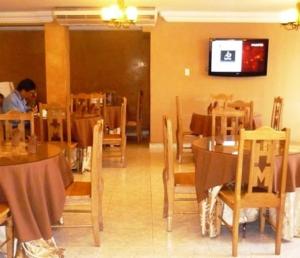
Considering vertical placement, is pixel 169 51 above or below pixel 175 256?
above

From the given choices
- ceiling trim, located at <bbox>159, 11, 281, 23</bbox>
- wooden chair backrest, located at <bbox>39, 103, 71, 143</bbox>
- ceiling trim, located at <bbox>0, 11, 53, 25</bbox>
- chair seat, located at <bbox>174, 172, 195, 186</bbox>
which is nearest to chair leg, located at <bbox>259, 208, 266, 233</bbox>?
chair seat, located at <bbox>174, 172, 195, 186</bbox>

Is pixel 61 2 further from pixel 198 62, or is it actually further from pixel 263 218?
pixel 263 218

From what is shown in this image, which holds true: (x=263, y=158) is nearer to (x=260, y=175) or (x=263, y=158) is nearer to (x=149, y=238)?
(x=260, y=175)

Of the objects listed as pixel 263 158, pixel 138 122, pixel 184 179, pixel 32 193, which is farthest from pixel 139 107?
pixel 32 193

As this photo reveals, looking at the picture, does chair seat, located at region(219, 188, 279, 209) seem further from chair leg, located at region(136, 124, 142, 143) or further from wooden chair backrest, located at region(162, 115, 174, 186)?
chair leg, located at region(136, 124, 142, 143)

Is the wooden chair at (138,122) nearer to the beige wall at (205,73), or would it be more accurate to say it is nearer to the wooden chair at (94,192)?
the beige wall at (205,73)

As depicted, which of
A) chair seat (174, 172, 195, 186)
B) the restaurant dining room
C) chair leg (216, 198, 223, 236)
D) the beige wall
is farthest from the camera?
the beige wall

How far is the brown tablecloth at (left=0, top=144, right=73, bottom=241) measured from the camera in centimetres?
315

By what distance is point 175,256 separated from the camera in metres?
3.52

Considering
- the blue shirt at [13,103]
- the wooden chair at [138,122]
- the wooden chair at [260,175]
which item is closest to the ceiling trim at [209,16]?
the wooden chair at [138,122]

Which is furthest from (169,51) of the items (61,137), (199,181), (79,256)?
(79,256)

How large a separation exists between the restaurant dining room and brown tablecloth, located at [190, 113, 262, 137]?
19 mm

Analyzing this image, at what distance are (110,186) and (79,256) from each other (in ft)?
6.83

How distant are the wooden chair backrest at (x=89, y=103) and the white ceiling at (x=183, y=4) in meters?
1.47
